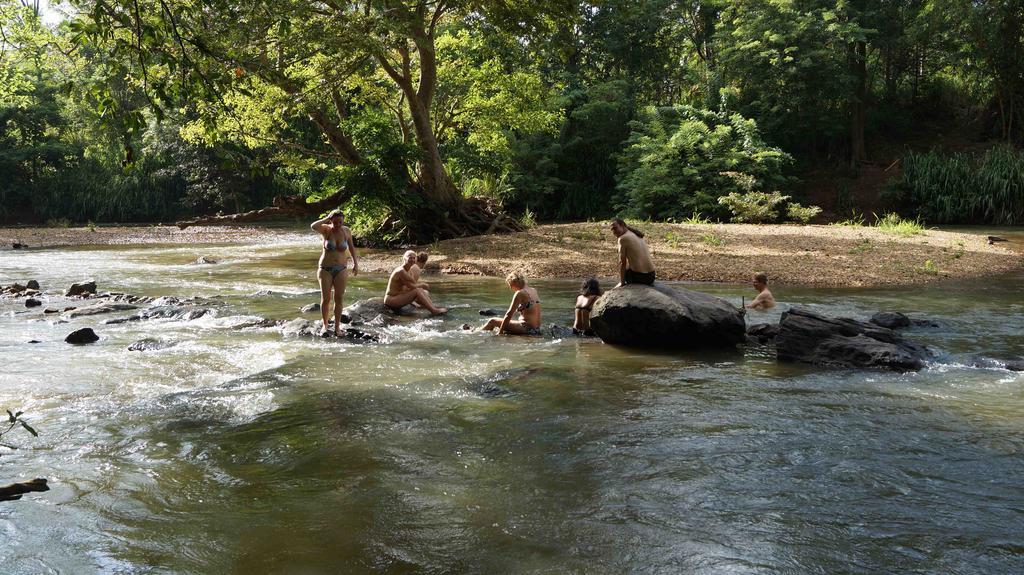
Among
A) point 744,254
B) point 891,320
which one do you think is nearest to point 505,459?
point 891,320

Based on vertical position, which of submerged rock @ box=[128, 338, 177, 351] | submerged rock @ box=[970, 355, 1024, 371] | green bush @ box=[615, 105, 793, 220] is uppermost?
green bush @ box=[615, 105, 793, 220]

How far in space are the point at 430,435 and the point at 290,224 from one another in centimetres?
3383

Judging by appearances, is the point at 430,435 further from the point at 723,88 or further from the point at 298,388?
the point at 723,88

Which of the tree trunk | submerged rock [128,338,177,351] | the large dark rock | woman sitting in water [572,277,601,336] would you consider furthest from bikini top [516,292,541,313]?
the tree trunk

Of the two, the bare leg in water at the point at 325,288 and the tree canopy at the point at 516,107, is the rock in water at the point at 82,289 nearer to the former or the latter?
the tree canopy at the point at 516,107

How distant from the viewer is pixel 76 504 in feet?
16.1

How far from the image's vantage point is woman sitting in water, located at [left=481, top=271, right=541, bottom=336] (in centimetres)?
1048

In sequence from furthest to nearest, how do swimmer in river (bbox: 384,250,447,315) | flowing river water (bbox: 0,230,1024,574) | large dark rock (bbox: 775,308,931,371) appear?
swimmer in river (bbox: 384,250,447,315) < large dark rock (bbox: 775,308,931,371) < flowing river water (bbox: 0,230,1024,574)

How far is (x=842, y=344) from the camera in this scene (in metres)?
8.66

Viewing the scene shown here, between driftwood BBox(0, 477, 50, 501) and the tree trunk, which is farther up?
the tree trunk

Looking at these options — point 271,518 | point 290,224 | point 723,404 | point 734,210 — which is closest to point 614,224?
point 723,404

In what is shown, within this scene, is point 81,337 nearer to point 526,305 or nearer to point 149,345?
point 149,345

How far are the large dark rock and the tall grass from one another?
22002 millimetres

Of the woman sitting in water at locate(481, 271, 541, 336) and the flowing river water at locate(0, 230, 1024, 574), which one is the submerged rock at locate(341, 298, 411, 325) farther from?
the woman sitting in water at locate(481, 271, 541, 336)
